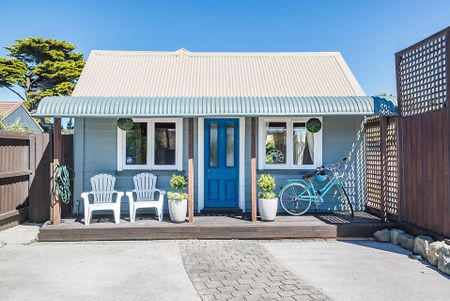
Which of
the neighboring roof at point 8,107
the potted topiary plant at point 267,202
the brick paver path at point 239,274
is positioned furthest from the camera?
the neighboring roof at point 8,107

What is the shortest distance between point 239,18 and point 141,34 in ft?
18.0

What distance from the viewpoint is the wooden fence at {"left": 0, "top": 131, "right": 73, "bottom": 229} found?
Result: 24.7 feet

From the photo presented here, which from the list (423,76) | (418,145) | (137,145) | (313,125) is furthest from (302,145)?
(137,145)

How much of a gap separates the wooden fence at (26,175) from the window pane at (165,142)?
1.90m

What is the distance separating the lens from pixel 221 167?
8305 millimetres

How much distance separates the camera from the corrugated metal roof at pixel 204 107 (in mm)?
6801

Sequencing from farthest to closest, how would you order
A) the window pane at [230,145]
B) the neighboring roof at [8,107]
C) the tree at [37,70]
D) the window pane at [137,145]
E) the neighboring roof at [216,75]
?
the tree at [37,70]
the neighboring roof at [8,107]
the neighboring roof at [216,75]
the window pane at [230,145]
the window pane at [137,145]

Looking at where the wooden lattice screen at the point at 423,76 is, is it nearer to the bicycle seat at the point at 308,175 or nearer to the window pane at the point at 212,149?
the bicycle seat at the point at 308,175

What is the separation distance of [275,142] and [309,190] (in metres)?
1.24

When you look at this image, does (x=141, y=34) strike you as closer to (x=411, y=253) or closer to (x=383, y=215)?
(x=383, y=215)

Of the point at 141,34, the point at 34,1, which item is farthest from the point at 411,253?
the point at 141,34

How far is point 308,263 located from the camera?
5.47 m

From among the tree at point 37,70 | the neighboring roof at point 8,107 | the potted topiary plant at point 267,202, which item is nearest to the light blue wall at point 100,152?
the potted topiary plant at point 267,202

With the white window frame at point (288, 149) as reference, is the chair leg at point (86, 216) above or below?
below
